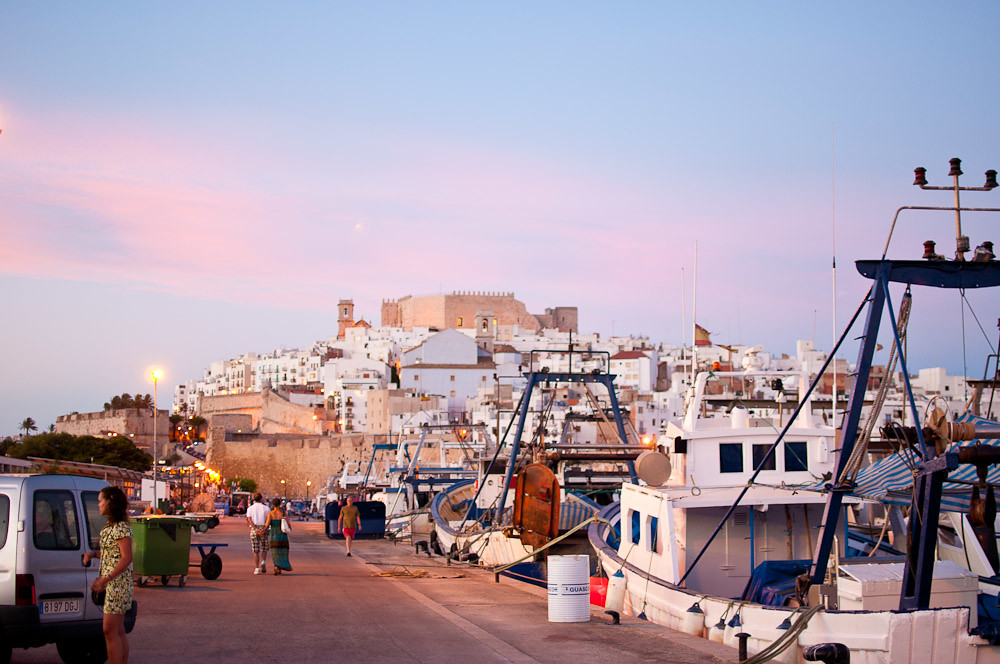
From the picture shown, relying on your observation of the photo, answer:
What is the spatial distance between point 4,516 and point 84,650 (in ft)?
4.31

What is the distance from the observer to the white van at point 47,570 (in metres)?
8.28

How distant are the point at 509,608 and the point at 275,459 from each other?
95.0 metres

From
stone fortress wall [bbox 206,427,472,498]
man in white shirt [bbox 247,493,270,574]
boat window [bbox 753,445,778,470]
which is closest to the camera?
boat window [bbox 753,445,778,470]

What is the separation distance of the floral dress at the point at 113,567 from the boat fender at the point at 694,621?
667 centimetres

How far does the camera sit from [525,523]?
64.5ft

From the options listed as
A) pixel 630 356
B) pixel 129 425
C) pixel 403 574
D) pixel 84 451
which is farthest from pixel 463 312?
pixel 403 574

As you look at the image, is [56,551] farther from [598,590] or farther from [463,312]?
[463,312]

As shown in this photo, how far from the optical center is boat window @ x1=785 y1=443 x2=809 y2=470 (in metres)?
16.7

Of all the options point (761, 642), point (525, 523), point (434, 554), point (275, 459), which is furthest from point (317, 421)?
point (761, 642)

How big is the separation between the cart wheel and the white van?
27.3ft

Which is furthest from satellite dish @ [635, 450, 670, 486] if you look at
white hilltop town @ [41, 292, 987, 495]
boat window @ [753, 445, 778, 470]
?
white hilltop town @ [41, 292, 987, 495]

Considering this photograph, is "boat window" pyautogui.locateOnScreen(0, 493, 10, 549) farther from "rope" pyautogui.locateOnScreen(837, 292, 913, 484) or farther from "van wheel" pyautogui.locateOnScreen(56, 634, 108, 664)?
"rope" pyautogui.locateOnScreen(837, 292, 913, 484)

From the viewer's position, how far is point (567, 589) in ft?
41.0

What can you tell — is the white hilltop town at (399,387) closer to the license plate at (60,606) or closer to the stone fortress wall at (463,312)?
the stone fortress wall at (463,312)
